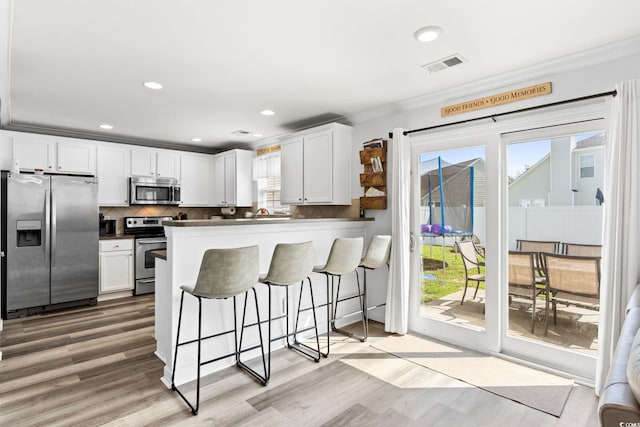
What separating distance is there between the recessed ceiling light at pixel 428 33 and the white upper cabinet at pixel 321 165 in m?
1.86

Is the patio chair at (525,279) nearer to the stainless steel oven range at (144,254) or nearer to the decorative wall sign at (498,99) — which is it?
the decorative wall sign at (498,99)

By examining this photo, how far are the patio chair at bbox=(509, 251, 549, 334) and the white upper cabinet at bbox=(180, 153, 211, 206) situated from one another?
197 inches

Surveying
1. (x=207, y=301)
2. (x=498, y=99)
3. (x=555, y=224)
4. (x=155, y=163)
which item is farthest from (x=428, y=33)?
(x=155, y=163)

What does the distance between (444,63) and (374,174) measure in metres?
1.49

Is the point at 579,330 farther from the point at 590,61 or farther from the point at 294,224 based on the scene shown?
the point at 294,224

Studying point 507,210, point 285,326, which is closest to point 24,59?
point 285,326

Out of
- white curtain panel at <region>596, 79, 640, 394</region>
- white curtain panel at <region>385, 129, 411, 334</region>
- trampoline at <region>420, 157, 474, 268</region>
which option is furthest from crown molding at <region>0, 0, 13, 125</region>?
white curtain panel at <region>596, 79, 640, 394</region>

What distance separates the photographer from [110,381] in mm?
2695

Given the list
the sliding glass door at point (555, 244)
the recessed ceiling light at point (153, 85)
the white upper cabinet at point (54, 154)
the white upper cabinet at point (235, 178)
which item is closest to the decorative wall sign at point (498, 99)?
the sliding glass door at point (555, 244)

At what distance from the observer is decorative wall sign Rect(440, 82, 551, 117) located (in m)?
2.85

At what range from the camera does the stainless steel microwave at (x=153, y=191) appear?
17.9ft

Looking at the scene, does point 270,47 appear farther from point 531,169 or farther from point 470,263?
point 470,263

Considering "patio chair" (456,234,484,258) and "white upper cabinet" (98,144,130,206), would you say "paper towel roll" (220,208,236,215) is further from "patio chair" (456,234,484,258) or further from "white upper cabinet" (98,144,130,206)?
"patio chair" (456,234,484,258)

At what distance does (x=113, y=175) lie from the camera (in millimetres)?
5340
